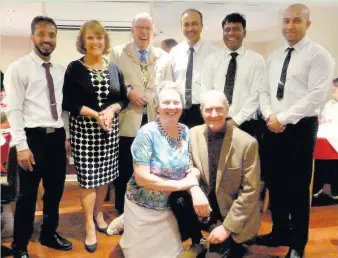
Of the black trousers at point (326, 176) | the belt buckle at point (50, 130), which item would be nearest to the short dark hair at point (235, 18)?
the belt buckle at point (50, 130)

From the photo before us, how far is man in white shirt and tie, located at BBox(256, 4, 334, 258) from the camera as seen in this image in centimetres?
197

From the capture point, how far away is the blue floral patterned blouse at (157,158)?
189 cm

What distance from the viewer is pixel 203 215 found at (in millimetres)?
1863

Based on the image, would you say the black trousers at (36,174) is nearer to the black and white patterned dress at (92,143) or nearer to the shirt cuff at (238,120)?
the black and white patterned dress at (92,143)

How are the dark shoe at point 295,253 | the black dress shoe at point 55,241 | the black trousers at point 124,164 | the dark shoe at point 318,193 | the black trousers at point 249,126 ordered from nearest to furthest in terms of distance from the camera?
the dark shoe at point 295,253 < the black dress shoe at point 55,241 < the black trousers at point 249,126 < the black trousers at point 124,164 < the dark shoe at point 318,193

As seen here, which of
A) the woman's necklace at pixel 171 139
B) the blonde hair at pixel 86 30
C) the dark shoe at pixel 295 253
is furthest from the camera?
the blonde hair at pixel 86 30

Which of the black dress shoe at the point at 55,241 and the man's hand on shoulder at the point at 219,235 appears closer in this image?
the man's hand on shoulder at the point at 219,235

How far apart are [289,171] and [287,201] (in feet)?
0.77

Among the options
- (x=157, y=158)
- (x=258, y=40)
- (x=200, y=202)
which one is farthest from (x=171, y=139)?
(x=258, y=40)

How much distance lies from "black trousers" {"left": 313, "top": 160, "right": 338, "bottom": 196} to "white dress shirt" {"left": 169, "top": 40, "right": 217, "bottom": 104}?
4.65ft

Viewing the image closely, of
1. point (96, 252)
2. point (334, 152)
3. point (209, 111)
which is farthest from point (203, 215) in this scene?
point (334, 152)

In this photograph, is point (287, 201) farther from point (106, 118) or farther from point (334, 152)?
point (106, 118)

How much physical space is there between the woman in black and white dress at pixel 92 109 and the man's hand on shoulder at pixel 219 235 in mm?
769

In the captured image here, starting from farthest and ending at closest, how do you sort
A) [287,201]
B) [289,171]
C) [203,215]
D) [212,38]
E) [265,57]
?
1. [212,38]
2. [265,57]
3. [287,201]
4. [289,171]
5. [203,215]
